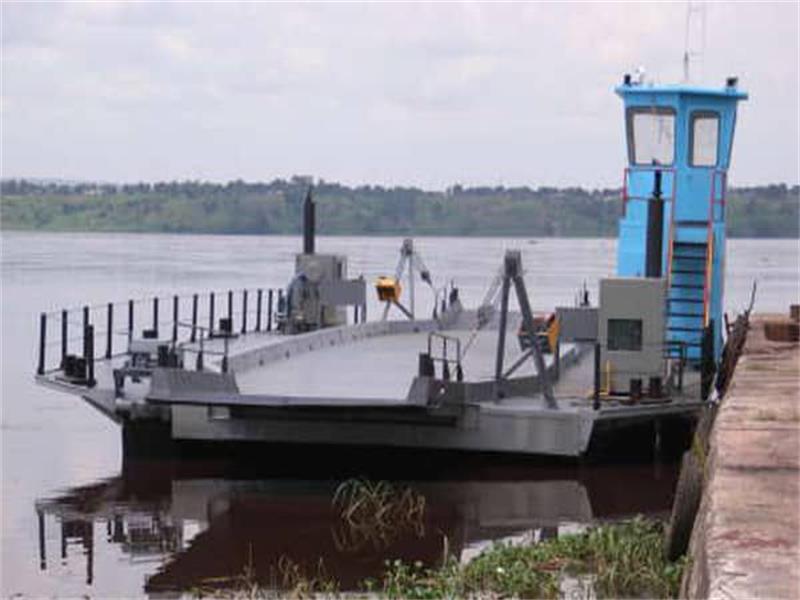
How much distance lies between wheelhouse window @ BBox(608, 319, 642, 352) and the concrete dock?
5.61 m

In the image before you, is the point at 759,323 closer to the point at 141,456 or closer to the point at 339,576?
the point at 141,456

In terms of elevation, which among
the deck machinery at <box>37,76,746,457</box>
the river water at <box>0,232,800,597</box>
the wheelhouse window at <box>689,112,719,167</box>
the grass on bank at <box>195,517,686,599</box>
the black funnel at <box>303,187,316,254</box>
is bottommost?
the river water at <box>0,232,800,597</box>

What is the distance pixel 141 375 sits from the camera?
57.5 ft

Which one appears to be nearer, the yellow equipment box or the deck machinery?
the deck machinery

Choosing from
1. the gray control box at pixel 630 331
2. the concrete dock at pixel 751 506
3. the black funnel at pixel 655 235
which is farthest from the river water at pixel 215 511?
the concrete dock at pixel 751 506

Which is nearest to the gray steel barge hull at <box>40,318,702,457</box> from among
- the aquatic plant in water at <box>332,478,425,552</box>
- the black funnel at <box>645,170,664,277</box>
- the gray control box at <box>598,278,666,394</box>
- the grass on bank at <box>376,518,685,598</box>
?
the gray control box at <box>598,278,666,394</box>

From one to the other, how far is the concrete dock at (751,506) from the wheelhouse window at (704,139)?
32.2 ft

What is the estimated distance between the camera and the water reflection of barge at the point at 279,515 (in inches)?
536

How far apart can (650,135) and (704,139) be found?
0.70m

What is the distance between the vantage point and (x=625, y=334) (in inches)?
691

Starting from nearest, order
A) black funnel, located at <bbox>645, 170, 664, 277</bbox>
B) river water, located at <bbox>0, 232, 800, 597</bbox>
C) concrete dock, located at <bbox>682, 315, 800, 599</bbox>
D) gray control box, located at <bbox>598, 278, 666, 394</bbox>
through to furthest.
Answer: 1. concrete dock, located at <bbox>682, 315, 800, 599</bbox>
2. river water, located at <bbox>0, 232, 800, 597</bbox>
3. gray control box, located at <bbox>598, 278, 666, 394</bbox>
4. black funnel, located at <bbox>645, 170, 664, 277</bbox>

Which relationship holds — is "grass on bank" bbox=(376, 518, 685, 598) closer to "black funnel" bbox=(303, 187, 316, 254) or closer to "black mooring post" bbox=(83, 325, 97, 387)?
"black mooring post" bbox=(83, 325, 97, 387)

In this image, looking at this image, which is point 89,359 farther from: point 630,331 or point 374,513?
point 630,331

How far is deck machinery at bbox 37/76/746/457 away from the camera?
1623cm
